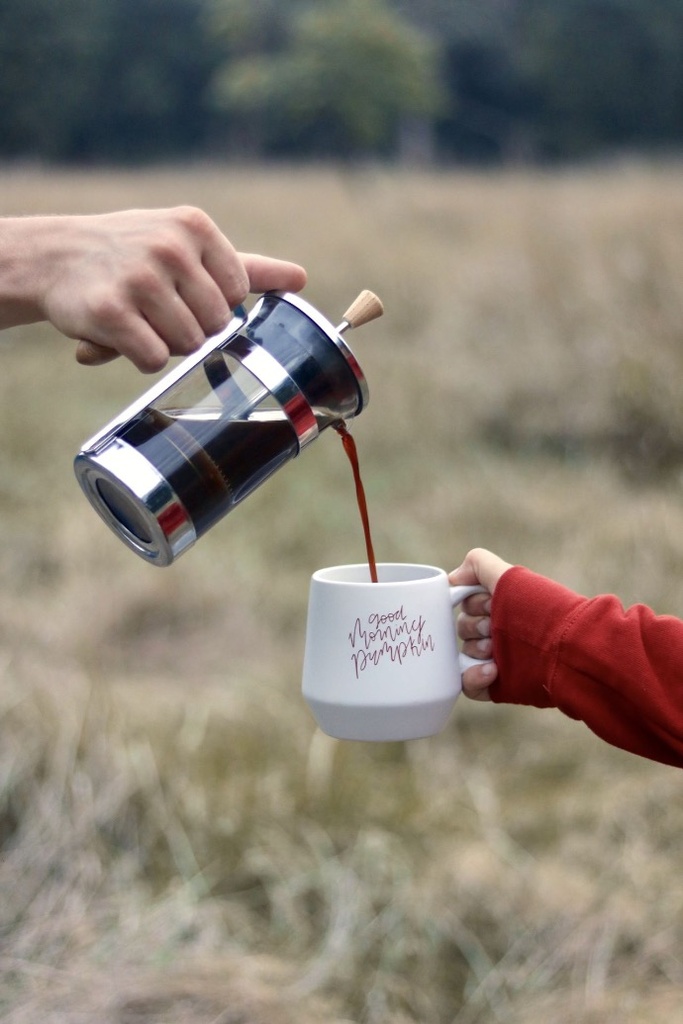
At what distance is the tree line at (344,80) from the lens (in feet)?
45.1

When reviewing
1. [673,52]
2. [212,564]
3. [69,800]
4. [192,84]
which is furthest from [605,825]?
[673,52]

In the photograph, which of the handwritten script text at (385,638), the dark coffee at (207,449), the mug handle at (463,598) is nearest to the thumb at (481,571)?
the mug handle at (463,598)

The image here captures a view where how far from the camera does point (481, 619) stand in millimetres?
1255

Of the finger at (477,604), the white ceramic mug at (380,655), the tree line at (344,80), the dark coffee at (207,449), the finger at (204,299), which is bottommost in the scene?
the tree line at (344,80)

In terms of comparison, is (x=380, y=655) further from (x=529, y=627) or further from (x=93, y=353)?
(x=93, y=353)

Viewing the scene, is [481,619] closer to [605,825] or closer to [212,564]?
[605,825]

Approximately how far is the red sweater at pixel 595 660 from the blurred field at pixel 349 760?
2.55 ft

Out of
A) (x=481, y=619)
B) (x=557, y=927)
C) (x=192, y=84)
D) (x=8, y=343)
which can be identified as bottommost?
(x=192, y=84)

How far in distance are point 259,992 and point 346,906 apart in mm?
284

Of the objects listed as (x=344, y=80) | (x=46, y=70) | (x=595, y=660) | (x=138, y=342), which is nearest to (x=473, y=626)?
(x=595, y=660)

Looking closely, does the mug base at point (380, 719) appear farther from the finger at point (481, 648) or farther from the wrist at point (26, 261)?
the wrist at point (26, 261)

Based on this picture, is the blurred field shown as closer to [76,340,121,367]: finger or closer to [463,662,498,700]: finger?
[463,662,498,700]: finger

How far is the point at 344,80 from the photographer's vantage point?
16.2 meters

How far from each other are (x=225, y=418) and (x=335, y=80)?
16095mm
